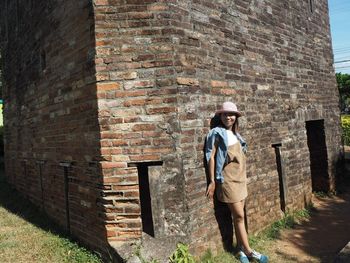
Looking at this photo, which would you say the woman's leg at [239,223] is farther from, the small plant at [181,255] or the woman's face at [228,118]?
the woman's face at [228,118]

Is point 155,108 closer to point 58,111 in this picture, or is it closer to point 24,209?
point 58,111

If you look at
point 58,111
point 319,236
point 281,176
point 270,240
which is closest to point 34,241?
point 58,111

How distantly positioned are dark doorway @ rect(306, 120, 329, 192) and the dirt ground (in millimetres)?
714

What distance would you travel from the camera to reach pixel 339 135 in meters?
8.60

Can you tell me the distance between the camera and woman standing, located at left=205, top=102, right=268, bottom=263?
451 centimetres

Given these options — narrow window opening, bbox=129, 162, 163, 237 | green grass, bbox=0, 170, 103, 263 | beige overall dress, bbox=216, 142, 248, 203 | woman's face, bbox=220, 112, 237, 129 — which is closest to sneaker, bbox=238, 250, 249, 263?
beige overall dress, bbox=216, 142, 248, 203

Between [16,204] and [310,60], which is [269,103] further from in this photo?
[16,204]

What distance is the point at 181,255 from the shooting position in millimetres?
4043

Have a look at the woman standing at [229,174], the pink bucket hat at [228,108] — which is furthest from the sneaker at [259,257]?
the pink bucket hat at [228,108]

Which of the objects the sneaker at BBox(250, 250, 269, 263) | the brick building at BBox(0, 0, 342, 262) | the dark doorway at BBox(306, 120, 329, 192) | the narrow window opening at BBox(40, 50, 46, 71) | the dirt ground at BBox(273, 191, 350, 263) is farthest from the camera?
the dark doorway at BBox(306, 120, 329, 192)

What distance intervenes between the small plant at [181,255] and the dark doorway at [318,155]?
494cm

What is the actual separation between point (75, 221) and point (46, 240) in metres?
0.51

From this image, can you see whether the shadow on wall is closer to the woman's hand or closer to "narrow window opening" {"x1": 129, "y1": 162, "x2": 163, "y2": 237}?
"narrow window opening" {"x1": 129, "y1": 162, "x2": 163, "y2": 237}

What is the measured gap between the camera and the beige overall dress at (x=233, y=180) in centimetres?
452
